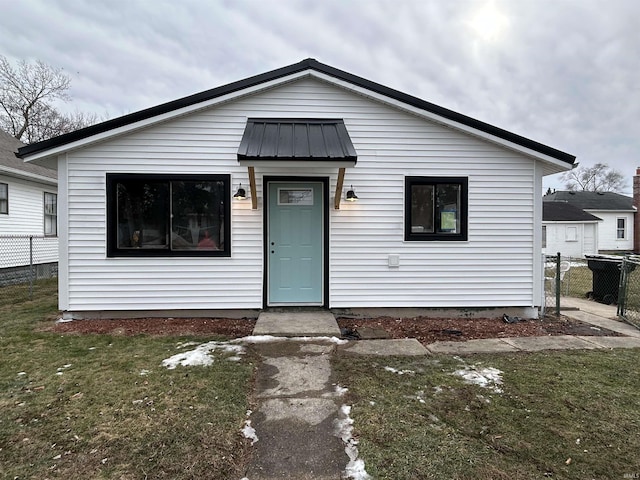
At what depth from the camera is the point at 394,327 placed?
224 inches

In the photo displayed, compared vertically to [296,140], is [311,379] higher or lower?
lower

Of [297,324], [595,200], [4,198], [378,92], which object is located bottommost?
[297,324]

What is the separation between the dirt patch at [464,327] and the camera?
209 inches

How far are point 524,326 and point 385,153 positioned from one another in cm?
371

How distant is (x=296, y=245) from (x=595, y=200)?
32123 millimetres

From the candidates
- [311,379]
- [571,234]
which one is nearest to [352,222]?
[311,379]

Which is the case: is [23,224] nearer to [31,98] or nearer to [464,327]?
[464,327]

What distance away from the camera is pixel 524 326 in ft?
19.1

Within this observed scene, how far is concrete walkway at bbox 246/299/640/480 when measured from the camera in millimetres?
2273

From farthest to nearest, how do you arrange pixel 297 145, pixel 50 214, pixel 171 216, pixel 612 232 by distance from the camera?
pixel 612 232 → pixel 50 214 → pixel 171 216 → pixel 297 145

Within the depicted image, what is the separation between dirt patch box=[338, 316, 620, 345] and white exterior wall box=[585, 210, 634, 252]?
26.5 m

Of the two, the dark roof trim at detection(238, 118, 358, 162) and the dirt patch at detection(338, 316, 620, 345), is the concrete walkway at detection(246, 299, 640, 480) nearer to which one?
the dirt patch at detection(338, 316, 620, 345)

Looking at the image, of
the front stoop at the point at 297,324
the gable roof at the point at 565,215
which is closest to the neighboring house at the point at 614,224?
the gable roof at the point at 565,215

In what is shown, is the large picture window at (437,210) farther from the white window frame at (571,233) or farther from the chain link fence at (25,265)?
the white window frame at (571,233)
